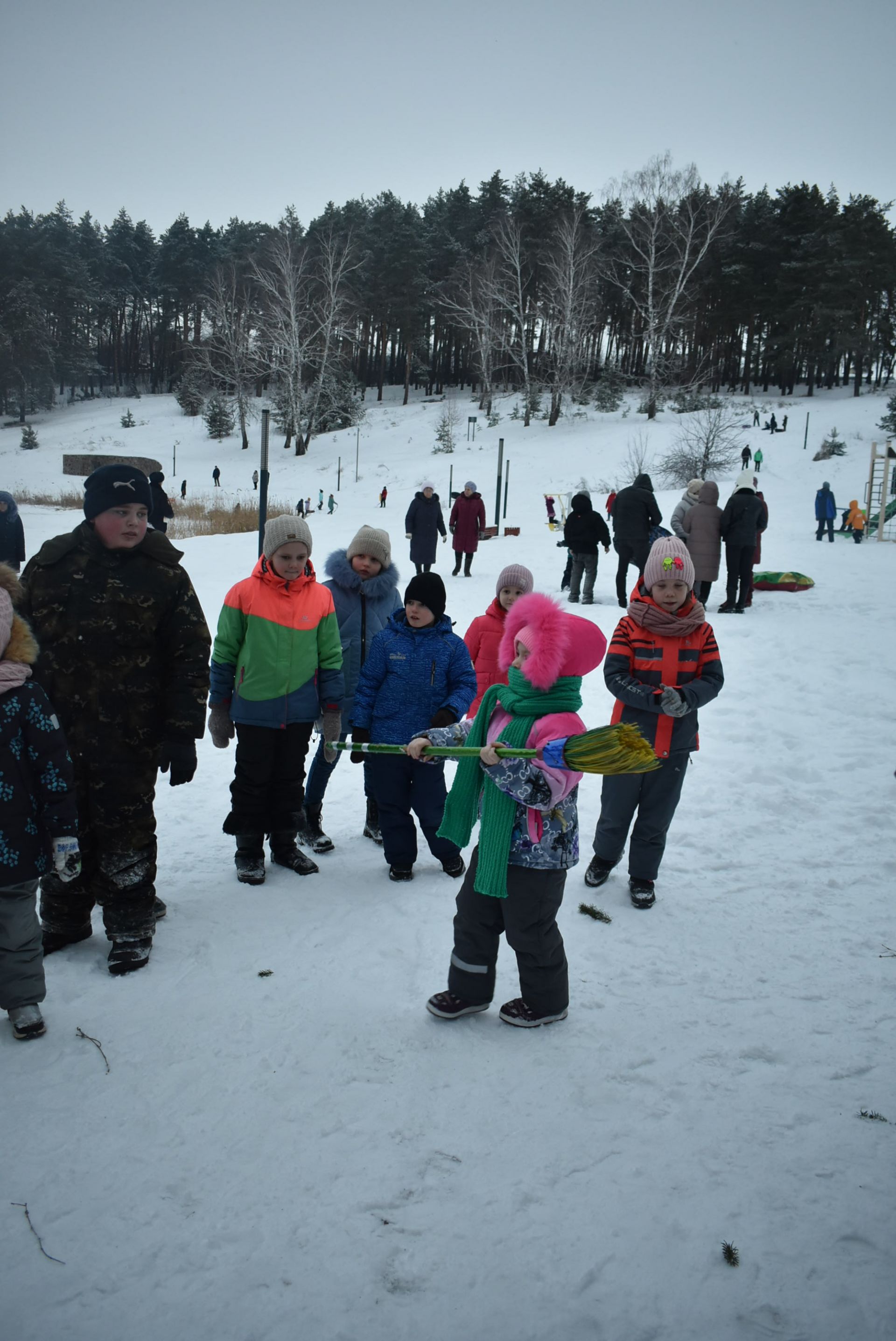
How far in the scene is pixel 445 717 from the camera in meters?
3.87

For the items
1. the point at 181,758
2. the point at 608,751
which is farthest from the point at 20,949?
the point at 608,751

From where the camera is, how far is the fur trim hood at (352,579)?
4.70 metres

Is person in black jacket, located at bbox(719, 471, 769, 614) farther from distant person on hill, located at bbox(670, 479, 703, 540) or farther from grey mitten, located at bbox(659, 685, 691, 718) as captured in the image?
grey mitten, located at bbox(659, 685, 691, 718)

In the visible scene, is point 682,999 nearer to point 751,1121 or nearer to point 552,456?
point 751,1121

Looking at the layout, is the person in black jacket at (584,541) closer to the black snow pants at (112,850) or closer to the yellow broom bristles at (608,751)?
the yellow broom bristles at (608,751)

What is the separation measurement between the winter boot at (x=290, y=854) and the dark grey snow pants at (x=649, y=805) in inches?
66.3

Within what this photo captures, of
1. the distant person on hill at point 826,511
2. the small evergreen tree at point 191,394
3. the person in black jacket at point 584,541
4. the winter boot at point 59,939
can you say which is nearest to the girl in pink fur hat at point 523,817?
the winter boot at point 59,939

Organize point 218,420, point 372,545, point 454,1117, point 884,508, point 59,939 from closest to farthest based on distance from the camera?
point 454,1117 < point 59,939 < point 372,545 < point 884,508 < point 218,420

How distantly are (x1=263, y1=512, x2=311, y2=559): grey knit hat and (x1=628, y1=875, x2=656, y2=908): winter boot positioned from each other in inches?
95.0

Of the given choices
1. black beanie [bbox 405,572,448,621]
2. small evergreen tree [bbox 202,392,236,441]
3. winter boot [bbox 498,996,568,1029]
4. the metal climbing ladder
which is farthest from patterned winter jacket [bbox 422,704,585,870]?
small evergreen tree [bbox 202,392,236,441]

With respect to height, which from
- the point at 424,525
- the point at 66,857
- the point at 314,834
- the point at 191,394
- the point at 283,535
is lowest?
the point at 314,834

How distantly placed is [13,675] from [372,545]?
238 centimetres

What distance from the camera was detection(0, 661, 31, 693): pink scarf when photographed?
Answer: 2.62 meters

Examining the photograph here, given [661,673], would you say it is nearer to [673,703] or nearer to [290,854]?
[673,703]
